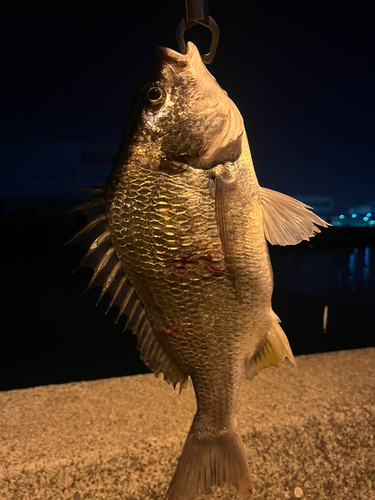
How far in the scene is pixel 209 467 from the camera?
0.96 metres

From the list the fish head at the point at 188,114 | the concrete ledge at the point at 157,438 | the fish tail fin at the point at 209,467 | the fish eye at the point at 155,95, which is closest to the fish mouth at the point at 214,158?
the fish head at the point at 188,114

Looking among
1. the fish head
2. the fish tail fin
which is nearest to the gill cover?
the fish head

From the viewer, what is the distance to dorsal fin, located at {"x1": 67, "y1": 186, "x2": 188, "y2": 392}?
89cm

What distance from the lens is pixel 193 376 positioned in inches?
38.7

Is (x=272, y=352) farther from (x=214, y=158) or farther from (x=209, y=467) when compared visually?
(x=214, y=158)

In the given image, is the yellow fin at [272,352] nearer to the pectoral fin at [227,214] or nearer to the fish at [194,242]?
the fish at [194,242]

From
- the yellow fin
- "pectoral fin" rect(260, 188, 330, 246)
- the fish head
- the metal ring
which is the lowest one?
the yellow fin

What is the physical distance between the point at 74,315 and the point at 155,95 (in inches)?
285

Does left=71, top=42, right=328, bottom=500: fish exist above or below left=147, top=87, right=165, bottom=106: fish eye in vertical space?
below

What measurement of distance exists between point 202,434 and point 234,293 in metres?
0.42

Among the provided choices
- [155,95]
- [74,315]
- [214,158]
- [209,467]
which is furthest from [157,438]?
[74,315]

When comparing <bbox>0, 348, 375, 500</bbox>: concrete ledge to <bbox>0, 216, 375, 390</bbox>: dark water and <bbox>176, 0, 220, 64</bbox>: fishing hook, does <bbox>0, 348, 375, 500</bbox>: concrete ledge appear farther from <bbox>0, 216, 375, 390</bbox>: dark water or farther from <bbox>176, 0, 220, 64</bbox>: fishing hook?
<bbox>176, 0, 220, 64</bbox>: fishing hook

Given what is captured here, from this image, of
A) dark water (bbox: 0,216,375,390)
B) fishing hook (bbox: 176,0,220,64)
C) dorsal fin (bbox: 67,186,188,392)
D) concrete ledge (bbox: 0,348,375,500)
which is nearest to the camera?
fishing hook (bbox: 176,0,220,64)

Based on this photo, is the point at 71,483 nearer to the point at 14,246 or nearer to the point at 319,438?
the point at 319,438
